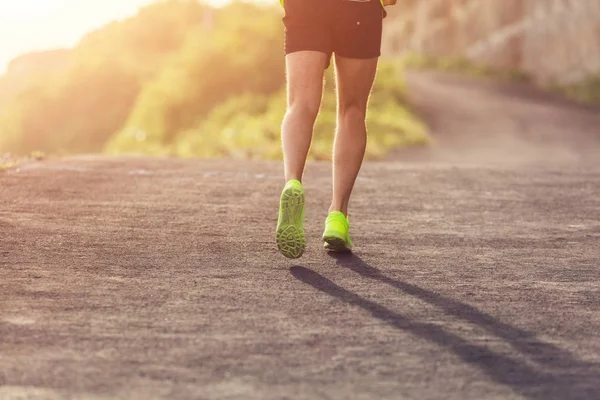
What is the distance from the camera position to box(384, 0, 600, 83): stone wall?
32.7m

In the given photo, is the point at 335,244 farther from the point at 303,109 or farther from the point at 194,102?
the point at 194,102

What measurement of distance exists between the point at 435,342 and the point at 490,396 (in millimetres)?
509

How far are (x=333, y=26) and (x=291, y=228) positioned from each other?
1.00m

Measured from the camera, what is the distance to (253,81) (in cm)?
2216

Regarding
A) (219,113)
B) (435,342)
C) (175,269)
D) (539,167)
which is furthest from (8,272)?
(219,113)

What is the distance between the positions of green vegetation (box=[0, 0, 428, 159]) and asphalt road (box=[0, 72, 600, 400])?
22.5 feet

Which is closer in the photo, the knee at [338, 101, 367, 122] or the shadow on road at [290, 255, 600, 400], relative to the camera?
the shadow on road at [290, 255, 600, 400]

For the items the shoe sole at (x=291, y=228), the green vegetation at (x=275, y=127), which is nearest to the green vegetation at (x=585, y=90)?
the green vegetation at (x=275, y=127)

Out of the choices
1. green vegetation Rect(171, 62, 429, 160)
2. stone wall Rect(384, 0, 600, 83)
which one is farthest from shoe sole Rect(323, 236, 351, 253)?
stone wall Rect(384, 0, 600, 83)

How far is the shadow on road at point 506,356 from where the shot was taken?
269cm

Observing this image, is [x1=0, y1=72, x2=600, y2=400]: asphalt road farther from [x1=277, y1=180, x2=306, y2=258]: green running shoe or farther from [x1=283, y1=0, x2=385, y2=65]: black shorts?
[x1=283, y1=0, x2=385, y2=65]: black shorts

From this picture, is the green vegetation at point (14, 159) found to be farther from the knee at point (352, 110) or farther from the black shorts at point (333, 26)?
the black shorts at point (333, 26)

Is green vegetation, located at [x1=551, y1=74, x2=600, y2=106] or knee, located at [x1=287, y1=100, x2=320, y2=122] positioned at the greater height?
green vegetation, located at [x1=551, y1=74, x2=600, y2=106]

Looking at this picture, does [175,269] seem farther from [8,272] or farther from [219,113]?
[219,113]
